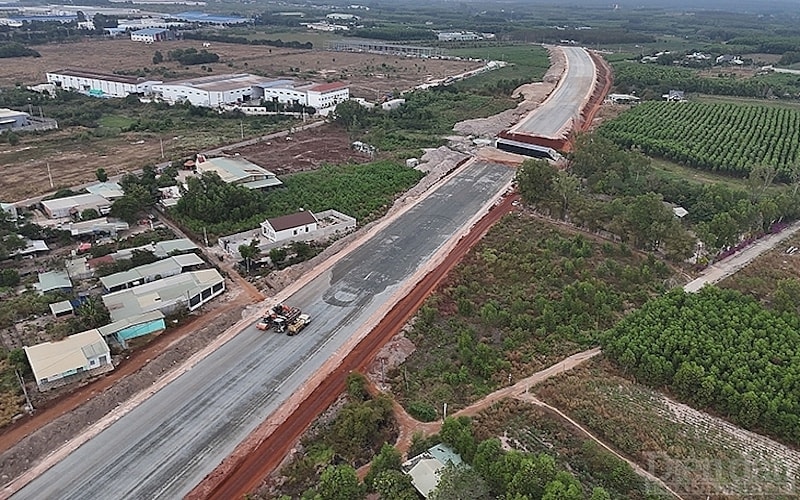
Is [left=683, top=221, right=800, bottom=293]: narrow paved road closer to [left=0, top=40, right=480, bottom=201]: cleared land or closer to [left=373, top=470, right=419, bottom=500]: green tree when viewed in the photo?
[left=373, top=470, right=419, bottom=500]: green tree

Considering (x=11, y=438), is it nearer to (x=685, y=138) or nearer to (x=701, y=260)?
(x=701, y=260)

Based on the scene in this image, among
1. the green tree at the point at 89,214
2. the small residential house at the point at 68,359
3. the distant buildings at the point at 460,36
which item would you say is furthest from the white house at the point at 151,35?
the small residential house at the point at 68,359

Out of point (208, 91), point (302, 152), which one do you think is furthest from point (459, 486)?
point (208, 91)

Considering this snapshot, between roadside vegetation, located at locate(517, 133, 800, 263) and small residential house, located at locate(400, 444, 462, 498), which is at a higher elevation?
roadside vegetation, located at locate(517, 133, 800, 263)

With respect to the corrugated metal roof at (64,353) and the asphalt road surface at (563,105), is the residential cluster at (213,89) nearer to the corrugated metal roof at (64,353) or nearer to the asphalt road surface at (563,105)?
the asphalt road surface at (563,105)

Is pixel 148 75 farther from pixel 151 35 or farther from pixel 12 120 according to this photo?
pixel 151 35

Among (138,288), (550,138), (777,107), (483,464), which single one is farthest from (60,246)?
(777,107)

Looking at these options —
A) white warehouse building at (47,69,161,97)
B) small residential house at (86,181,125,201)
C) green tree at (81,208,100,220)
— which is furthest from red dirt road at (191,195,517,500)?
white warehouse building at (47,69,161,97)
